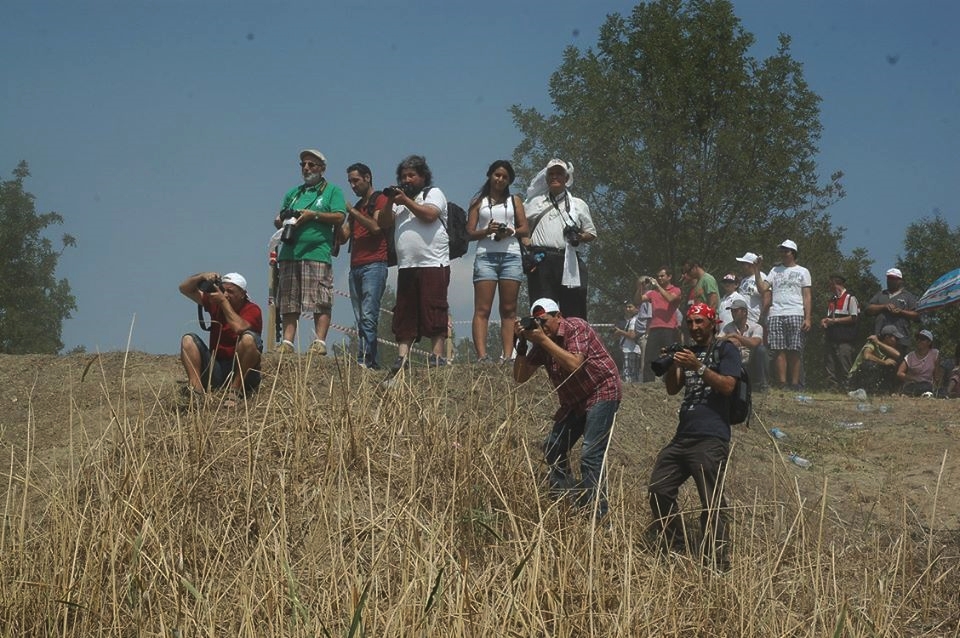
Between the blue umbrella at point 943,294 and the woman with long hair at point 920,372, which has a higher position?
the blue umbrella at point 943,294

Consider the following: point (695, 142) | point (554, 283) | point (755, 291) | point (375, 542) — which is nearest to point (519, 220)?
point (554, 283)

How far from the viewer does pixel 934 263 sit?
127ft

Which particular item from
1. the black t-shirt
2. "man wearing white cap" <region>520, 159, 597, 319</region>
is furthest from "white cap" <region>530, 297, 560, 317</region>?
"man wearing white cap" <region>520, 159, 597, 319</region>

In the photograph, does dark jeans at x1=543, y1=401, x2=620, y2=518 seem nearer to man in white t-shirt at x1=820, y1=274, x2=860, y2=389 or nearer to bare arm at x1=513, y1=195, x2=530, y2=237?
bare arm at x1=513, y1=195, x2=530, y2=237

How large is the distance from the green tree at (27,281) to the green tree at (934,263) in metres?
23.6

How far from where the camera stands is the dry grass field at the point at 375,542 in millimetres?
5672

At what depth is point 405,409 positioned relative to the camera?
25.4 feet

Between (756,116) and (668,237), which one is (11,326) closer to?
(668,237)

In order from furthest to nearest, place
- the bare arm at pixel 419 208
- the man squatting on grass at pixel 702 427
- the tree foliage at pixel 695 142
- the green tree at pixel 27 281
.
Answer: the green tree at pixel 27 281 → the tree foliage at pixel 695 142 → the bare arm at pixel 419 208 → the man squatting on grass at pixel 702 427

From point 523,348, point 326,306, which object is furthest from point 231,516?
point 326,306

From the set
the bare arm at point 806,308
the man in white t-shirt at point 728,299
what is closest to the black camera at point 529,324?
the man in white t-shirt at point 728,299

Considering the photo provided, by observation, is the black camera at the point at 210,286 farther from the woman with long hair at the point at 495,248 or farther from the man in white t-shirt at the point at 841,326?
the man in white t-shirt at the point at 841,326

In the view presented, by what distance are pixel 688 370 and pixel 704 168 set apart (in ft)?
59.0

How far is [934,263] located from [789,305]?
2672cm
